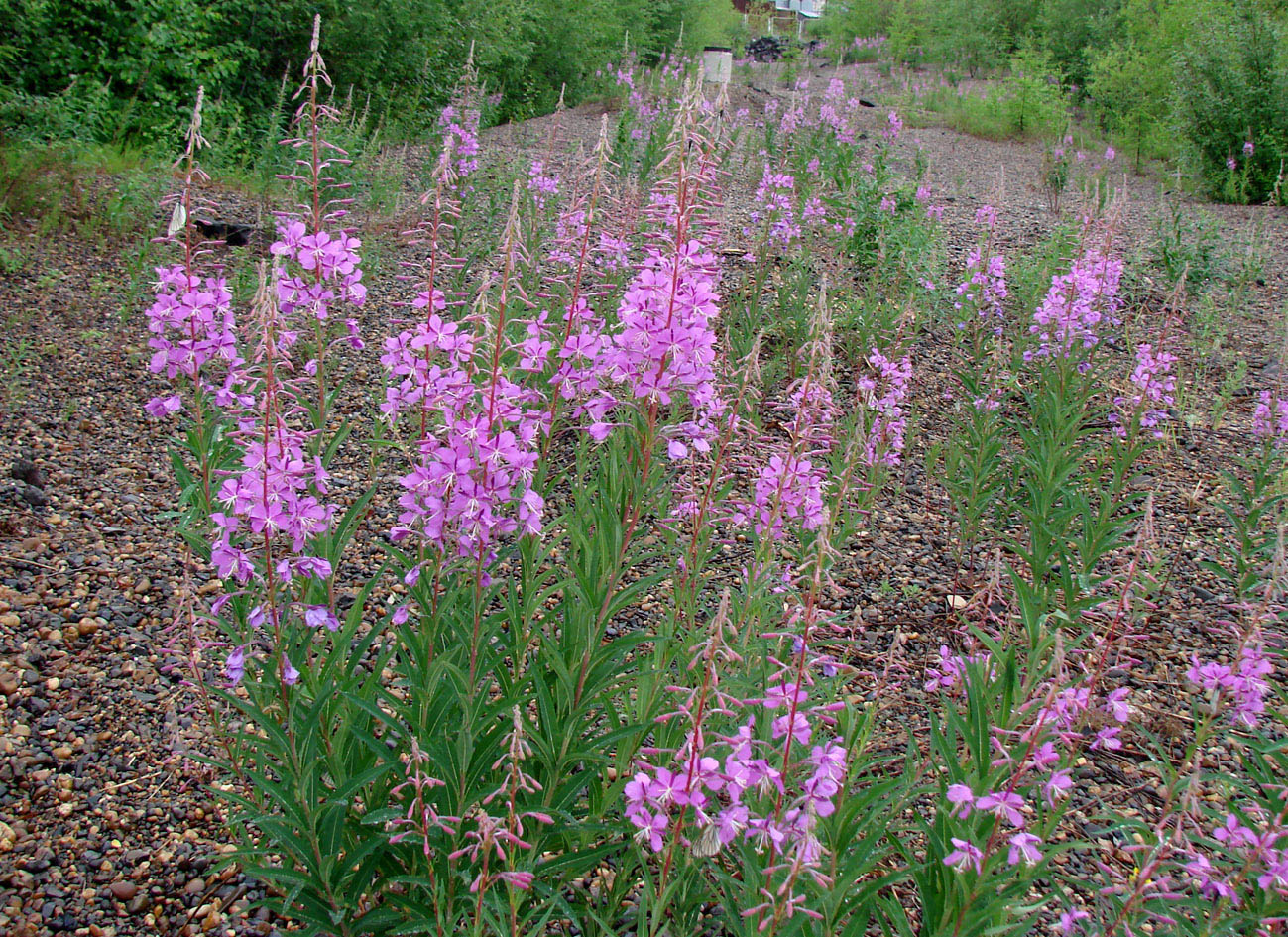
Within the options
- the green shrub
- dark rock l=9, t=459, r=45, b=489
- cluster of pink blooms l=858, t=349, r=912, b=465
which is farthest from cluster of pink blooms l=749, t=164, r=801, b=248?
the green shrub

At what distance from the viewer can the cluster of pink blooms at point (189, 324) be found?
82.2 inches

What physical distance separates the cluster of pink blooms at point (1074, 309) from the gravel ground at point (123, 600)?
817 mm

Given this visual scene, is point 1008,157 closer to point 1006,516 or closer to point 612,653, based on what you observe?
point 1006,516

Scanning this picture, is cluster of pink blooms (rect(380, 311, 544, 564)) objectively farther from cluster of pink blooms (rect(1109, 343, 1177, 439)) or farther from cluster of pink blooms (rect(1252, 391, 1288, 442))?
cluster of pink blooms (rect(1252, 391, 1288, 442))

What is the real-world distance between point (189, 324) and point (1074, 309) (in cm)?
402

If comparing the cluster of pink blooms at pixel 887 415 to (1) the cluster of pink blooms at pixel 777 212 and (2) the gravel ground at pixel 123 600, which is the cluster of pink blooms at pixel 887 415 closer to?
(2) the gravel ground at pixel 123 600

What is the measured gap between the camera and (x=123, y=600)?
3029 mm

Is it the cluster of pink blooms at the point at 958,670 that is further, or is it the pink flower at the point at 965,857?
the cluster of pink blooms at the point at 958,670

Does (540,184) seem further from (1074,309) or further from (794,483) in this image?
(794,483)

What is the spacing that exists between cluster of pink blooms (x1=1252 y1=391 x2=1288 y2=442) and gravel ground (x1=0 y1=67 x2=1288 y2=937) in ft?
1.49

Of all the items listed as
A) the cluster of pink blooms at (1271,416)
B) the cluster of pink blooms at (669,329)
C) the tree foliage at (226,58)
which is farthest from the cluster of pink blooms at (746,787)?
the tree foliage at (226,58)

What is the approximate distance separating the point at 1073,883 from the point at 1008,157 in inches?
556

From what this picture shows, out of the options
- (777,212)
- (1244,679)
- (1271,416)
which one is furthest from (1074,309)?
(1244,679)

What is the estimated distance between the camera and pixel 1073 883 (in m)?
2.35
